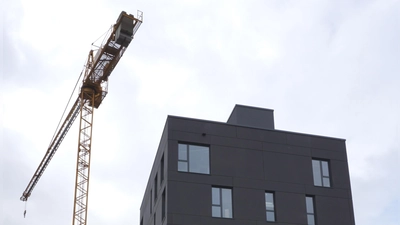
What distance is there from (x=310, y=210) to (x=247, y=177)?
4.61 metres

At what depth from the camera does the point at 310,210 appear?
38781 millimetres

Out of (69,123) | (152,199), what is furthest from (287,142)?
(69,123)

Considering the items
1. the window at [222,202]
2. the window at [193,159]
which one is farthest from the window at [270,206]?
the window at [193,159]

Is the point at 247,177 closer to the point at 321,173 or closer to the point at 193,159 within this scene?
the point at 193,159

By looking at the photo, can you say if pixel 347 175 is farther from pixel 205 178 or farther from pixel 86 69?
pixel 86 69

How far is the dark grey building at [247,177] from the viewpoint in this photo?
121ft

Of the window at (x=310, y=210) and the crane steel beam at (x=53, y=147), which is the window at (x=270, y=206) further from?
Answer: the crane steel beam at (x=53, y=147)

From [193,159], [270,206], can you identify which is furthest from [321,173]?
[193,159]

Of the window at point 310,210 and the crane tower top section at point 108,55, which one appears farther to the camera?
the crane tower top section at point 108,55

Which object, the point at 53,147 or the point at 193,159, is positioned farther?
the point at 53,147

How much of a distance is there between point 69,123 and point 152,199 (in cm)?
5072

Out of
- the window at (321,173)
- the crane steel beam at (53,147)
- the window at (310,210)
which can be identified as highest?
the crane steel beam at (53,147)

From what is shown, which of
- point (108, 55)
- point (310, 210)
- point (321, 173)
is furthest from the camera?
point (108, 55)

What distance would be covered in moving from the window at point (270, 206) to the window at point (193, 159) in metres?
4.11
